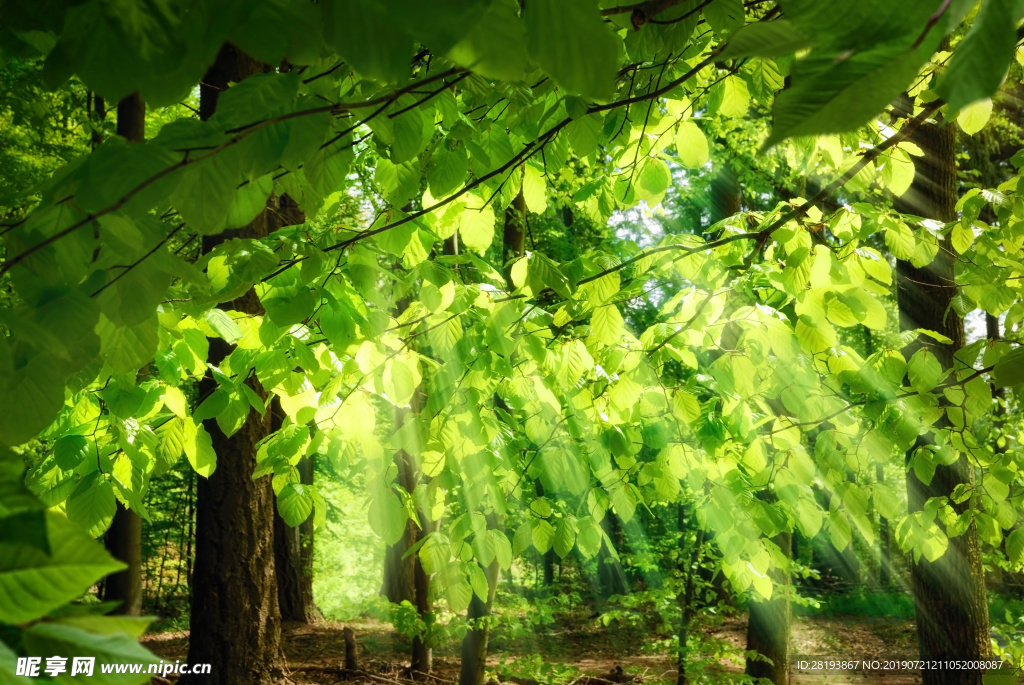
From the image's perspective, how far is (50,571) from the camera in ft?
1.71

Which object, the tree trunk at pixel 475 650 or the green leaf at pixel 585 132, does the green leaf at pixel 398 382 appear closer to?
the green leaf at pixel 585 132

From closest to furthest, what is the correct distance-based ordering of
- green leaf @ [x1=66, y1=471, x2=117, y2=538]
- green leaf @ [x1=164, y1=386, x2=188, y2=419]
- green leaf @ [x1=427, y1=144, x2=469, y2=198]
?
green leaf @ [x1=66, y1=471, x2=117, y2=538] < green leaf @ [x1=427, y1=144, x2=469, y2=198] < green leaf @ [x1=164, y1=386, x2=188, y2=419]

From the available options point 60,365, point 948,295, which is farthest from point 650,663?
point 60,365

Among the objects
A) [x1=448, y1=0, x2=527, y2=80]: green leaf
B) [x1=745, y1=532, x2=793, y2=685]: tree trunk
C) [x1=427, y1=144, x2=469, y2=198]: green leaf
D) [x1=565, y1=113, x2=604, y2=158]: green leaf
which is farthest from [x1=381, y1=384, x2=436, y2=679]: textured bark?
[x1=448, y1=0, x2=527, y2=80]: green leaf

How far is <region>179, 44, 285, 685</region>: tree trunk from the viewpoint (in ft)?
14.6

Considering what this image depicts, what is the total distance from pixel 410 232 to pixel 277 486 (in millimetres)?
1142

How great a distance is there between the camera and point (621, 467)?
9.47ft

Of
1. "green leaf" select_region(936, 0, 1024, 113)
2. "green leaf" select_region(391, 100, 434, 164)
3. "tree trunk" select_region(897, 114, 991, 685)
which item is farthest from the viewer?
"tree trunk" select_region(897, 114, 991, 685)

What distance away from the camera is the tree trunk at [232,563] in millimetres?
4441

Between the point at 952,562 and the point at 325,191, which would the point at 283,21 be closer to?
the point at 325,191

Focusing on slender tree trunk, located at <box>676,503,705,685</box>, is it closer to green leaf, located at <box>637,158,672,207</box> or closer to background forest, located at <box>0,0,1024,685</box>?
background forest, located at <box>0,0,1024,685</box>

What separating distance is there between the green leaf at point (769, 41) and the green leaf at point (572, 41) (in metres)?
0.20

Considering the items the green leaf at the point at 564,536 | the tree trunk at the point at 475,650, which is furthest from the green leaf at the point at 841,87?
the tree trunk at the point at 475,650

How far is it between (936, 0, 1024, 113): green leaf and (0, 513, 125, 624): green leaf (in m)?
0.71
